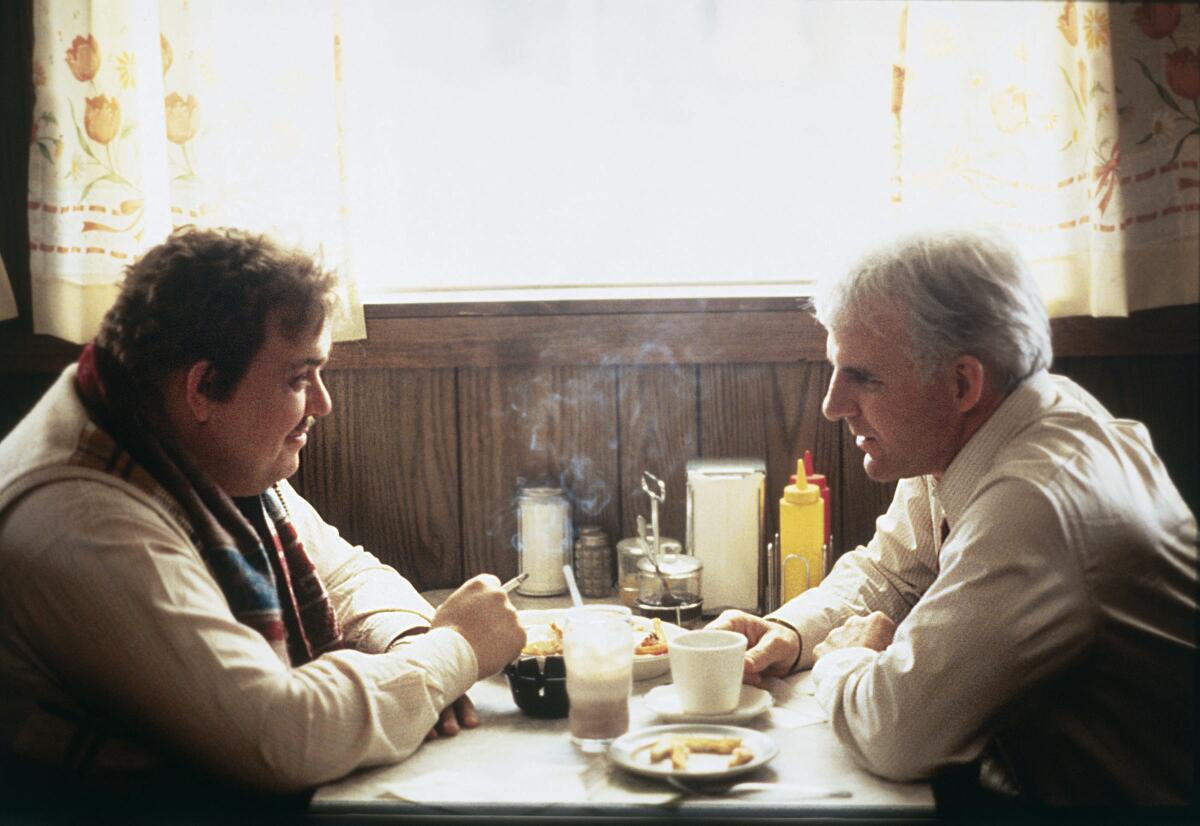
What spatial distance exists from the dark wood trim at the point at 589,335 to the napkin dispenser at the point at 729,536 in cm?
30

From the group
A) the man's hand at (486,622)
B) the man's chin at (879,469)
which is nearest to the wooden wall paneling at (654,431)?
the man's chin at (879,469)

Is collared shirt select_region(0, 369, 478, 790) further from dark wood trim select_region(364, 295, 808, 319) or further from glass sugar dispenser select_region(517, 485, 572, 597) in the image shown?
dark wood trim select_region(364, 295, 808, 319)

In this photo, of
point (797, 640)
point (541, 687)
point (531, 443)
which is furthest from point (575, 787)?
point (531, 443)

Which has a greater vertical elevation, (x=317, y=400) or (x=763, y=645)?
(x=317, y=400)

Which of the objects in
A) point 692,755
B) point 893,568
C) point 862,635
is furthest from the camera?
point 893,568

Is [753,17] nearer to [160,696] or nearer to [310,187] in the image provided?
[310,187]

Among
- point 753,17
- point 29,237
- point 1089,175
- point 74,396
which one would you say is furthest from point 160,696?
point 753,17

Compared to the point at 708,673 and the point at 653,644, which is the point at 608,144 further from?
the point at 708,673

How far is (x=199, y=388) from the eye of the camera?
1484 mm

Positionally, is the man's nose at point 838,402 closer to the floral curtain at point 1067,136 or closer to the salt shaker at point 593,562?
the floral curtain at point 1067,136

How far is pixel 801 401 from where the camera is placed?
2422 mm

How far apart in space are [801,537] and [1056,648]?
0.79 metres

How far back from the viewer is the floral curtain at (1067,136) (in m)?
1.71

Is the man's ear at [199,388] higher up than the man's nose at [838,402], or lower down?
higher up
